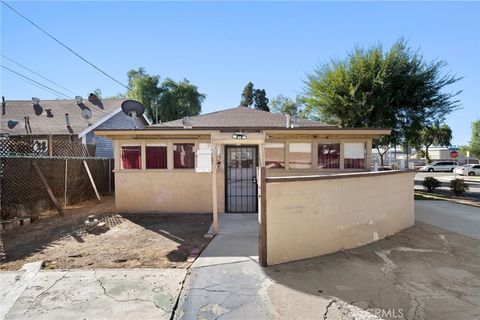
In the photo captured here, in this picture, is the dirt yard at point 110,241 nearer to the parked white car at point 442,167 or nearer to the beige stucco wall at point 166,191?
the beige stucco wall at point 166,191

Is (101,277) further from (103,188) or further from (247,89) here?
(247,89)

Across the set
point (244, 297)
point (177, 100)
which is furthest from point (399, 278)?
point (177, 100)

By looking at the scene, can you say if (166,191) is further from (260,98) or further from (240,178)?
(260,98)

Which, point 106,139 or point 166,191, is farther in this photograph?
point 106,139

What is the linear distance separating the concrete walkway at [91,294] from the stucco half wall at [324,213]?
1.65 meters

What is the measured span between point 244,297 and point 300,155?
19.6 feet

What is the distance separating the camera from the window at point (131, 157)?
28.9ft

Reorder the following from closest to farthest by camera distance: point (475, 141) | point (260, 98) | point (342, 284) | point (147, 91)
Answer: point (342, 284)
point (147, 91)
point (260, 98)
point (475, 141)

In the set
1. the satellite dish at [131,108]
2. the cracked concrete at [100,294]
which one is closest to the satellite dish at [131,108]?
the satellite dish at [131,108]

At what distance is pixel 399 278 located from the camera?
4.11 m

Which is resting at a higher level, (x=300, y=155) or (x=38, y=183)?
(x=300, y=155)

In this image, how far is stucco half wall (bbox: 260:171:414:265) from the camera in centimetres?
457

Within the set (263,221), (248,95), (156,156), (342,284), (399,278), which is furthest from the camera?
(248,95)

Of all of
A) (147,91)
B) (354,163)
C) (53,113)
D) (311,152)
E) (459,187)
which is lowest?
(459,187)
